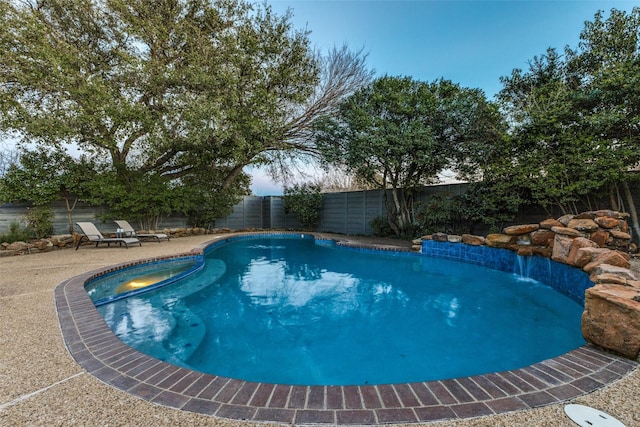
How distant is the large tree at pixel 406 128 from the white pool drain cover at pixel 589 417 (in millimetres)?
7531

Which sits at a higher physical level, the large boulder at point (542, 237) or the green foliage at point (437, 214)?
the green foliage at point (437, 214)

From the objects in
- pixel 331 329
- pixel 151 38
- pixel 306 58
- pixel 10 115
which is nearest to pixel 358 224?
pixel 306 58

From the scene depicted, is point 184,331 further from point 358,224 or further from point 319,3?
point 319,3

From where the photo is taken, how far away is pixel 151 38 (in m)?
9.27

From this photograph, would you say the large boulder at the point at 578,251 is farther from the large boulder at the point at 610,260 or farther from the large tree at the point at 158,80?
the large tree at the point at 158,80

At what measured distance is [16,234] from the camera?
309 inches

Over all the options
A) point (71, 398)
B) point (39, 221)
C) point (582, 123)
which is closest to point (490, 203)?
point (582, 123)

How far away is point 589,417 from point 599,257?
3.62 m

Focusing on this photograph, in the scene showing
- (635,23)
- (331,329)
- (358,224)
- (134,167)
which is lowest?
(331,329)

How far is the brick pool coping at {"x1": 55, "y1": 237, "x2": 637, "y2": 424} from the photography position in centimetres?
168

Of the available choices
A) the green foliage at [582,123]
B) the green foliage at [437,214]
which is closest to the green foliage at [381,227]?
the green foliage at [437,214]

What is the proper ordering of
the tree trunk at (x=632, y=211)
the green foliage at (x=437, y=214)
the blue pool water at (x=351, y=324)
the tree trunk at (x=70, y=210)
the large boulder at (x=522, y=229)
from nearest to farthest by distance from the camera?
the blue pool water at (x=351, y=324), the large boulder at (x=522, y=229), the tree trunk at (x=632, y=211), the green foliage at (x=437, y=214), the tree trunk at (x=70, y=210)

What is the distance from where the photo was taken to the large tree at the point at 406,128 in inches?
329

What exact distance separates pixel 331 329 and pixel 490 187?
21.7 ft
